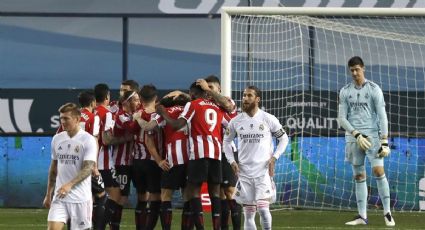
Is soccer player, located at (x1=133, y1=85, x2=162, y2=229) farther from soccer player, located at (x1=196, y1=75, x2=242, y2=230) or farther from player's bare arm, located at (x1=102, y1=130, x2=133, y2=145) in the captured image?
soccer player, located at (x1=196, y1=75, x2=242, y2=230)

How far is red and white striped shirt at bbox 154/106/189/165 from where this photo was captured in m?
13.4

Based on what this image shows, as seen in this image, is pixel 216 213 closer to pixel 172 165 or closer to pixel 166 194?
pixel 166 194

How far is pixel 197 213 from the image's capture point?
13.1 meters

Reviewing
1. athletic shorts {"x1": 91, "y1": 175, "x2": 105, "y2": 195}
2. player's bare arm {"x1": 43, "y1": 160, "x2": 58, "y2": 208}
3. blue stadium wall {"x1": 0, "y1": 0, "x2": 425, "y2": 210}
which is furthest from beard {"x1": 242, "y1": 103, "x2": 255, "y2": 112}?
blue stadium wall {"x1": 0, "y1": 0, "x2": 425, "y2": 210}

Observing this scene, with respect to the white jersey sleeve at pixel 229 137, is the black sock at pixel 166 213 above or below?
below

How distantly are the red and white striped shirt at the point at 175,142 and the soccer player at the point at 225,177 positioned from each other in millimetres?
466

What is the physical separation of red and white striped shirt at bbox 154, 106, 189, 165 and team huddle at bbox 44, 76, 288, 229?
1 centimetres

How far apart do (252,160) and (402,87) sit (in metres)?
8.83

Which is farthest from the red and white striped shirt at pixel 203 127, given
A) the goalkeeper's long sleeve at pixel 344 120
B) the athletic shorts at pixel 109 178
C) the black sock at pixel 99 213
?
the goalkeeper's long sleeve at pixel 344 120

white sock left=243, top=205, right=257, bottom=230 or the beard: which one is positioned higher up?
the beard

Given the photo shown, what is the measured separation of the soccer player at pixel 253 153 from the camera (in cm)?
1276

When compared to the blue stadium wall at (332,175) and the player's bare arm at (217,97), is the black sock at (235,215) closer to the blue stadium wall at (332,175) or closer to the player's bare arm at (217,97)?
the player's bare arm at (217,97)

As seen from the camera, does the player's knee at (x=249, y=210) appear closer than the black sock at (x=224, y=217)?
Yes

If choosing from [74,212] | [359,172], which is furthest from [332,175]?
[74,212]
